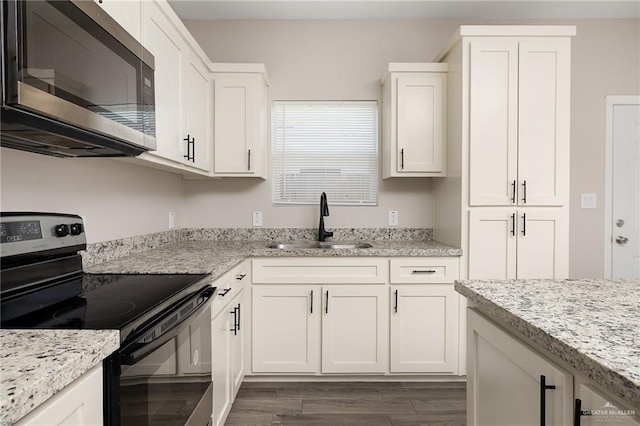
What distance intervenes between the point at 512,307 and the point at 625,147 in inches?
114

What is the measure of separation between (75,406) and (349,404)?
177 centimetres

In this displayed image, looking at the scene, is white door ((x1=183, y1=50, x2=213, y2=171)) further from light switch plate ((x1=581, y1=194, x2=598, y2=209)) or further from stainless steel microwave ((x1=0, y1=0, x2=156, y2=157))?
light switch plate ((x1=581, y1=194, x2=598, y2=209))

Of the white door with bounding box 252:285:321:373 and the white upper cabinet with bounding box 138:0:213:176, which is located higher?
the white upper cabinet with bounding box 138:0:213:176

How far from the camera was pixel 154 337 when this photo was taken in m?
1.03

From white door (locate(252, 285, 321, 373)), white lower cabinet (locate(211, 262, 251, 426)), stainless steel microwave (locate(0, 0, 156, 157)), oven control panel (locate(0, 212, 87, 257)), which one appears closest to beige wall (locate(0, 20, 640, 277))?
white door (locate(252, 285, 321, 373))

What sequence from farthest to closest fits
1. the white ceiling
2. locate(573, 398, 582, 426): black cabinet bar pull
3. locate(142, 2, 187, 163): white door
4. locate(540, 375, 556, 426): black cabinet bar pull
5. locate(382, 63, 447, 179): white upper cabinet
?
the white ceiling → locate(382, 63, 447, 179): white upper cabinet → locate(142, 2, 187, 163): white door → locate(540, 375, 556, 426): black cabinet bar pull → locate(573, 398, 582, 426): black cabinet bar pull

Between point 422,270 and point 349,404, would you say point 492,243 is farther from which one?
point 349,404

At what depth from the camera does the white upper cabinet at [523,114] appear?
2328 millimetres

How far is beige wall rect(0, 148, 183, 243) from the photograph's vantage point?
135 cm

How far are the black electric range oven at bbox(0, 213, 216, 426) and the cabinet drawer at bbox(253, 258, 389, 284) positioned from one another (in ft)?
2.68

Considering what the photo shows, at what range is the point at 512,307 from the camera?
0.96 m

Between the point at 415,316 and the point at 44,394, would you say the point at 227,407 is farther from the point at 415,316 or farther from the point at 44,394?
the point at 44,394

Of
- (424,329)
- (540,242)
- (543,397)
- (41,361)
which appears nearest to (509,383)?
(543,397)

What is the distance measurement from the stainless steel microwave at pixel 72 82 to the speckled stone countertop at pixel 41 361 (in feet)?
1.73
